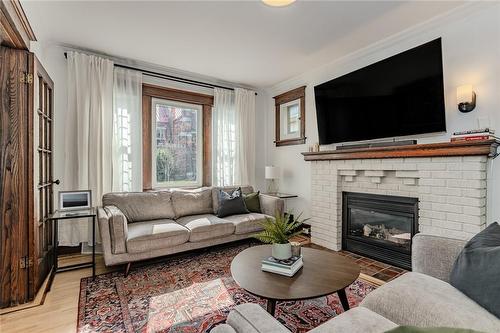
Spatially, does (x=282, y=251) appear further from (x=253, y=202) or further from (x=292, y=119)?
(x=292, y=119)

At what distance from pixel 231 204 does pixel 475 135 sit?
2.67 meters

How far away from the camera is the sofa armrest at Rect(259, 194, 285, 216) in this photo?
367 centimetres

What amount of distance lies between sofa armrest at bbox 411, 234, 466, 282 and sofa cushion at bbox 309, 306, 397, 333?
70 centimetres

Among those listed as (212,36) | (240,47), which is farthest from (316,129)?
(212,36)

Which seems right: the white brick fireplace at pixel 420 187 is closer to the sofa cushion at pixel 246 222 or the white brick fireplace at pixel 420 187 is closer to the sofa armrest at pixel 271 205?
the sofa armrest at pixel 271 205

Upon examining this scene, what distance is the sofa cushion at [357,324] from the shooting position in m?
1.04

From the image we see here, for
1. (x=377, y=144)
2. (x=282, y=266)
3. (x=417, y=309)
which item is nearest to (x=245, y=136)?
(x=377, y=144)

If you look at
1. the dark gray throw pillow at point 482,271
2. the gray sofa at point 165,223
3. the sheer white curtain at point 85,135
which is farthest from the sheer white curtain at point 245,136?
the dark gray throw pillow at point 482,271

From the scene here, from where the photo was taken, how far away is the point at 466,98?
2338 mm

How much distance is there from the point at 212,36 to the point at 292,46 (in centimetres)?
97

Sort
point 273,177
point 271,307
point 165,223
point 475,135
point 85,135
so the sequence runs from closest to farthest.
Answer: point 271,307, point 475,135, point 165,223, point 85,135, point 273,177

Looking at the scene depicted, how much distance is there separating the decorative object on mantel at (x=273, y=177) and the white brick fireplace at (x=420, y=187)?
0.86m

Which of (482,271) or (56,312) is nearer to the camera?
(482,271)

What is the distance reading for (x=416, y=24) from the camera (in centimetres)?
268
